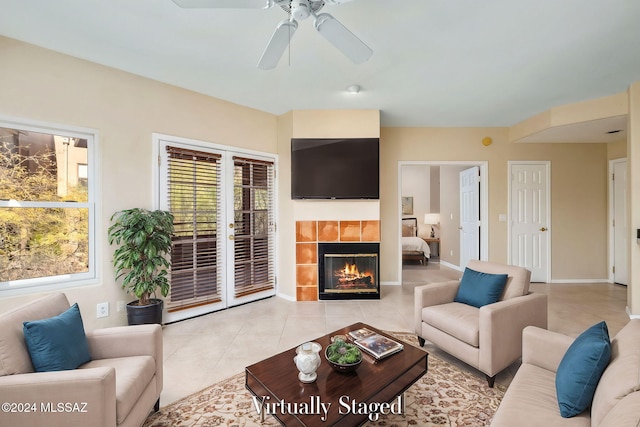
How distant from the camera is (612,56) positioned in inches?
99.7

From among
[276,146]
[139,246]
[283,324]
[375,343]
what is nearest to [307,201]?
[276,146]

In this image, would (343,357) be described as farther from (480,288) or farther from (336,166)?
(336,166)

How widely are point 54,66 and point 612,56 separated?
516 centimetres

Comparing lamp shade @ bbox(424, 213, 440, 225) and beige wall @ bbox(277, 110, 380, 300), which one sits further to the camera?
lamp shade @ bbox(424, 213, 440, 225)

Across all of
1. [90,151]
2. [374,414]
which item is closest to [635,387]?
[374,414]

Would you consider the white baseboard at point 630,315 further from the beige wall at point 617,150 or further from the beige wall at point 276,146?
the beige wall at point 617,150

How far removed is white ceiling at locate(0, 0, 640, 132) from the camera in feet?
6.45

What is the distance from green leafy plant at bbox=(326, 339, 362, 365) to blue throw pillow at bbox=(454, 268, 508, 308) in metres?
1.45

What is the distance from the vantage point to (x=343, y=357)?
4.98ft

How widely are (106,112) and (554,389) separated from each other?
4.10 metres

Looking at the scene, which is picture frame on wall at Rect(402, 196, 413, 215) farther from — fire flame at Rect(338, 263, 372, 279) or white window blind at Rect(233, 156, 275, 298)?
white window blind at Rect(233, 156, 275, 298)

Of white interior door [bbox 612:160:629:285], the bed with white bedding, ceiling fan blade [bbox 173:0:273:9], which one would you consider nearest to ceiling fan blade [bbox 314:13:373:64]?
ceiling fan blade [bbox 173:0:273:9]

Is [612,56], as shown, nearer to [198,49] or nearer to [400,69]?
[400,69]

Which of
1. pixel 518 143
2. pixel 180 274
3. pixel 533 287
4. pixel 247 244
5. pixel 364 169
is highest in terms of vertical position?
pixel 518 143
